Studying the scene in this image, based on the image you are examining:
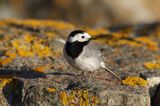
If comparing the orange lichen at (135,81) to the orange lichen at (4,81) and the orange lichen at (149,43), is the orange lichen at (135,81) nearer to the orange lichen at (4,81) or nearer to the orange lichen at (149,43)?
the orange lichen at (4,81)

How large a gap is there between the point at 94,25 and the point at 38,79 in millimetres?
13232

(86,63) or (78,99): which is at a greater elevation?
(86,63)

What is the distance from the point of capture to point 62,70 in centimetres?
1050

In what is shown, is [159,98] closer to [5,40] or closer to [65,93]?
[65,93]

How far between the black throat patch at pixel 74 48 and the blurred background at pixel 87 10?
12.7 m

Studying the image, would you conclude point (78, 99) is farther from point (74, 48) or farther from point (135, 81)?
point (135, 81)

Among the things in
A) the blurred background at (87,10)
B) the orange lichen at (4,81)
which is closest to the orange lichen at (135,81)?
the orange lichen at (4,81)

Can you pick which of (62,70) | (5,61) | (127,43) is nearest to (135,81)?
(62,70)

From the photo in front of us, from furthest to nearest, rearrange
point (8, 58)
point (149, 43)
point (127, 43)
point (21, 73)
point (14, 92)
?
point (149, 43) → point (127, 43) → point (8, 58) → point (21, 73) → point (14, 92)

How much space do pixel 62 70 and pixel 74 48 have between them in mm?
1217

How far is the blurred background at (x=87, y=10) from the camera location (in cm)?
2256

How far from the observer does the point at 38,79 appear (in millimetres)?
9469

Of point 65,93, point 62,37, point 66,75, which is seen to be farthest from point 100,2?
point 65,93

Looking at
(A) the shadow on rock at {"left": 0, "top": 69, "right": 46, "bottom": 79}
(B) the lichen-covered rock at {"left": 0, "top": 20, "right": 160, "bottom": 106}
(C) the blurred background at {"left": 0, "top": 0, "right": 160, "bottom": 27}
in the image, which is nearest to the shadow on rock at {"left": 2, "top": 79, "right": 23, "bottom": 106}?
(B) the lichen-covered rock at {"left": 0, "top": 20, "right": 160, "bottom": 106}
